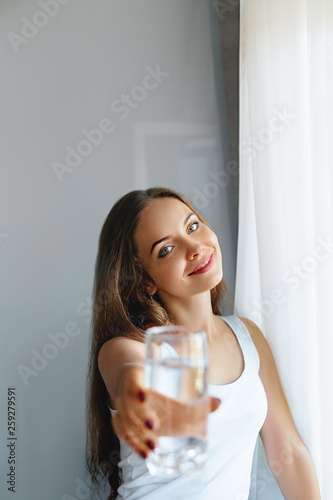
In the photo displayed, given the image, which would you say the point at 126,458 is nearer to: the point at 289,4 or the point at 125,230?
the point at 125,230

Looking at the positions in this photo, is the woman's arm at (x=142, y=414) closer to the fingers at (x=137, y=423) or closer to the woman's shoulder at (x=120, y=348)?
the fingers at (x=137, y=423)

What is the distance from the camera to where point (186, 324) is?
1325 millimetres

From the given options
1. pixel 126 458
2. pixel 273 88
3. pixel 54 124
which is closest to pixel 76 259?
pixel 54 124

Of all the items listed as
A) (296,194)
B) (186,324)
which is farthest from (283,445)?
(296,194)

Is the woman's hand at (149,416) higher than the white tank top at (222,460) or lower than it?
higher

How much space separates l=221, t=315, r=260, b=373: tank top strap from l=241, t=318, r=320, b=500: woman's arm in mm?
18

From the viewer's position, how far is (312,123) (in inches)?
48.8

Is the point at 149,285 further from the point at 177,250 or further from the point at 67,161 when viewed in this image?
the point at 67,161

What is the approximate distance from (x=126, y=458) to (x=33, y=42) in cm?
99

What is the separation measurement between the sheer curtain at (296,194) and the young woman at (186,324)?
42mm

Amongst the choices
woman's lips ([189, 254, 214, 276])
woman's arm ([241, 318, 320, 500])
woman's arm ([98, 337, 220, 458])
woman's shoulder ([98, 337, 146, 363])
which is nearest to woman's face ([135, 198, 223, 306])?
woman's lips ([189, 254, 214, 276])

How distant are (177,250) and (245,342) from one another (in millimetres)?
293

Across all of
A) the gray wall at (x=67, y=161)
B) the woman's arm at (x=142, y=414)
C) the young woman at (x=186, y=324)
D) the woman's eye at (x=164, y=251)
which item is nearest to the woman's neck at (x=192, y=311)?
the young woman at (x=186, y=324)

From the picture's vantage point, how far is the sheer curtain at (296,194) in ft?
4.02
